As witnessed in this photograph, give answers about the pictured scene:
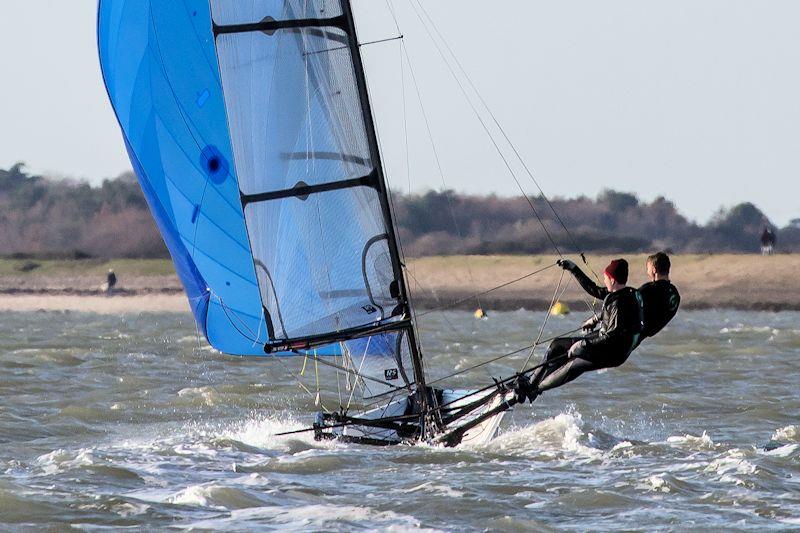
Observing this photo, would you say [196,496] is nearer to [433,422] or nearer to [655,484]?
[433,422]

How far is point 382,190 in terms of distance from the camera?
11.9m

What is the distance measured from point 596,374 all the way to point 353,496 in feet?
33.6

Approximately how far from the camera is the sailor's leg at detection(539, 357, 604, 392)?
35.0 feet

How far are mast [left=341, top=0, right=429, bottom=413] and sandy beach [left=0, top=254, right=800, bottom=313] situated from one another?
3997 cm

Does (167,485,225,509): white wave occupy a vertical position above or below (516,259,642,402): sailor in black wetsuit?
below

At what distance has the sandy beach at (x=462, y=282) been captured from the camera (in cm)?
5253

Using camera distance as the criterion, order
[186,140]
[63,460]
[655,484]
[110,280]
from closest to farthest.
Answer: [655,484], [63,460], [186,140], [110,280]

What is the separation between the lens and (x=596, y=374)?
19438 mm

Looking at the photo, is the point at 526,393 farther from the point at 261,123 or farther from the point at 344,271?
the point at 261,123

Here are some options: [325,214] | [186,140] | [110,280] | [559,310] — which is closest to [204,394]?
[186,140]

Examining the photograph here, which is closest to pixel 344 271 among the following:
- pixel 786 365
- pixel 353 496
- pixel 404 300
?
pixel 404 300

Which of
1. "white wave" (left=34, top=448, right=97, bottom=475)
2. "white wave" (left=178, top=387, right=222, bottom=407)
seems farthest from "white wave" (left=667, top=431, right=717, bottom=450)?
"white wave" (left=178, top=387, right=222, bottom=407)

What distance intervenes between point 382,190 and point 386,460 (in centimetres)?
227

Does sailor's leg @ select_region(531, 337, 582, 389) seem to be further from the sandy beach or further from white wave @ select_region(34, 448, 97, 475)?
the sandy beach
